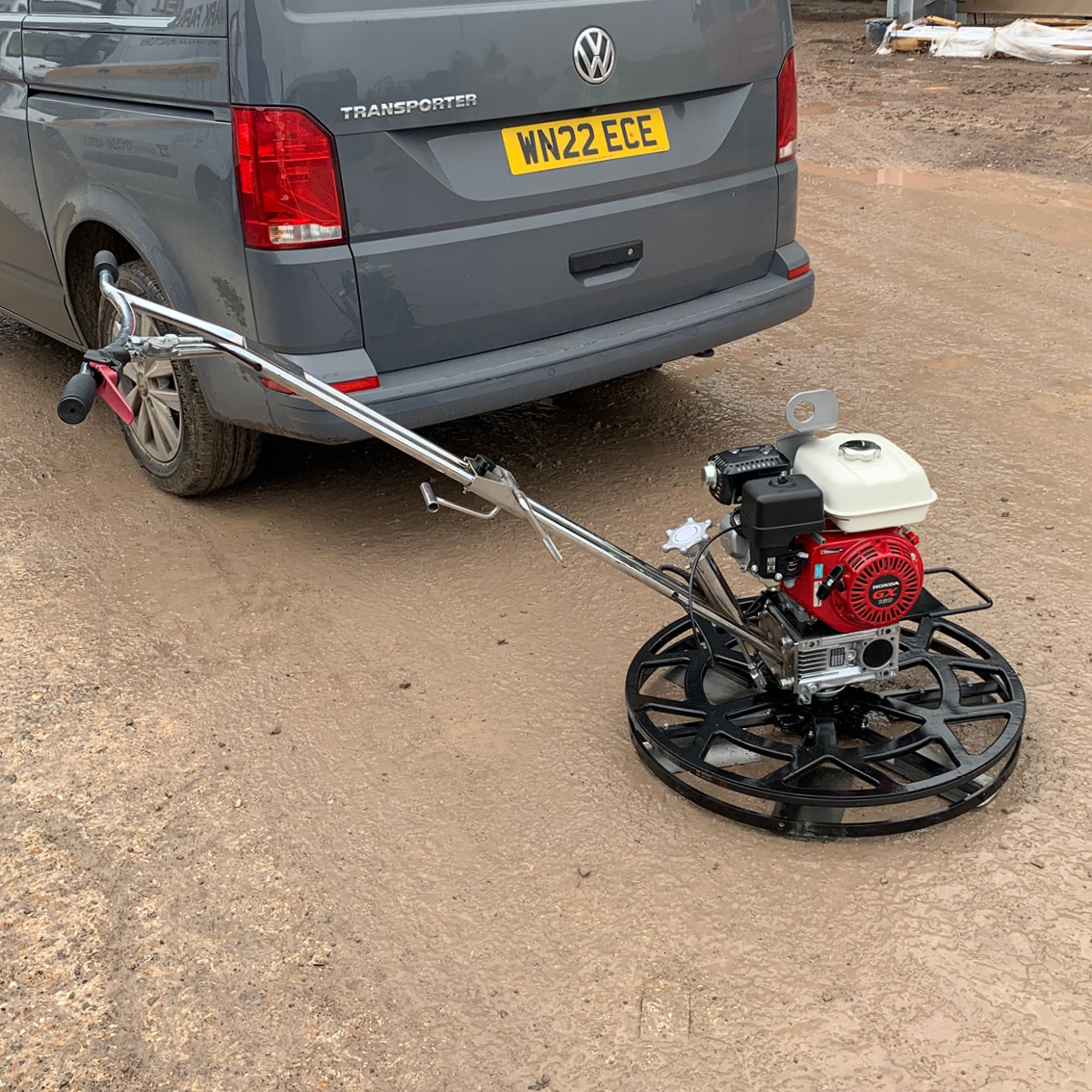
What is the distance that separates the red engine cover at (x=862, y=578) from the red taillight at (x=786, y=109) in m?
1.87

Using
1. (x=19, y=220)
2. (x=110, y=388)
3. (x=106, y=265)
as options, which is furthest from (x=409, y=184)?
(x=19, y=220)

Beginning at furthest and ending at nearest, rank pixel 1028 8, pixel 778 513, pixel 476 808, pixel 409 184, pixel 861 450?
pixel 1028 8 < pixel 409 184 < pixel 476 808 < pixel 861 450 < pixel 778 513

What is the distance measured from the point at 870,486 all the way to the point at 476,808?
1104 millimetres

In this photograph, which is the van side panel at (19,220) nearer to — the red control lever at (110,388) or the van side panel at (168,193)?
the van side panel at (168,193)

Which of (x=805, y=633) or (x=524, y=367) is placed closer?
(x=805, y=633)

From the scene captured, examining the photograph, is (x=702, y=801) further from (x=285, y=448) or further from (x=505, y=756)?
(x=285, y=448)

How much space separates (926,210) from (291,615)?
16.6 feet

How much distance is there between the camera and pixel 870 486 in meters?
2.51

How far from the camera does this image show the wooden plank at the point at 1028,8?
12.8 metres

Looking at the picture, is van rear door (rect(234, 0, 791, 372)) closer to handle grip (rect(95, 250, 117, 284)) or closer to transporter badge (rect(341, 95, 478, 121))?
transporter badge (rect(341, 95, 478, 121))

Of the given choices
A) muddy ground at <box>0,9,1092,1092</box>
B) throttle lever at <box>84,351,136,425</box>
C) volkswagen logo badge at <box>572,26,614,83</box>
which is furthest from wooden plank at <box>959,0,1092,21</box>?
throttle lever at <box>84,351,136,425</box>

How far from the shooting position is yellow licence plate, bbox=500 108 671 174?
11.2ft

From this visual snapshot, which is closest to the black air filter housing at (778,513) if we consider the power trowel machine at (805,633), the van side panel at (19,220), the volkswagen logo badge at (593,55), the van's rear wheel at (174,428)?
the power trowel machine at (805,633)

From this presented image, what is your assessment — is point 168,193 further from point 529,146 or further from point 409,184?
point 529,146
